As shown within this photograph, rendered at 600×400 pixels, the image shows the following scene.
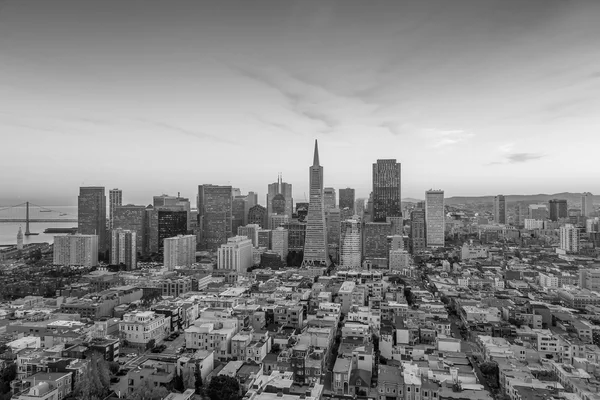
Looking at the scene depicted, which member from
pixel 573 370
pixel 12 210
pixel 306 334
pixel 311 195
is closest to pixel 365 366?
pixel 306 334

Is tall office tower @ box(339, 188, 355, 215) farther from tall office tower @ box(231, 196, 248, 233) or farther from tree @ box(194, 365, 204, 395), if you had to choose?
tree @ box(194, 365, 204, 395)

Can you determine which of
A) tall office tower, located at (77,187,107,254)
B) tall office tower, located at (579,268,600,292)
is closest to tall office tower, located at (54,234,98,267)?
tall office tower, located at (77,187,107,254)

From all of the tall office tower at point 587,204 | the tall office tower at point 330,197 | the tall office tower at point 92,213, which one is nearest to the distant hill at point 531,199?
the tall office tower at point 587,204

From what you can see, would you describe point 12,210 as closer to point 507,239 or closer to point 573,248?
point 507,239

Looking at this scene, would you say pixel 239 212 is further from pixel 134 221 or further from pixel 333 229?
pixel 134 221

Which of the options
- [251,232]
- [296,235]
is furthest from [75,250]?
[296,235]
